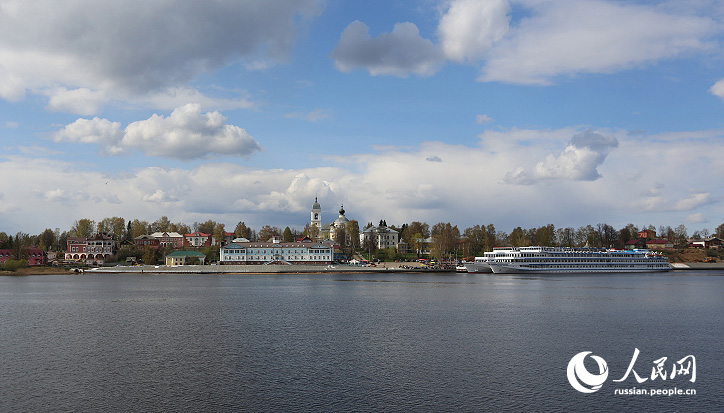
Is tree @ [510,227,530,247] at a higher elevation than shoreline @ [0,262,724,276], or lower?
higher

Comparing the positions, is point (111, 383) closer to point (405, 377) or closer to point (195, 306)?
point (405, 377)

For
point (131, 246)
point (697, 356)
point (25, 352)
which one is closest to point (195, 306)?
point (25, 352)

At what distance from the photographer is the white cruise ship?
127750mm

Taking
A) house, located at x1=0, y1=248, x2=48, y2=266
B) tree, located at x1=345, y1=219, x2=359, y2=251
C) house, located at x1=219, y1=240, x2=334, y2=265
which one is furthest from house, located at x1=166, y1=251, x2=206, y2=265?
tree, located at x1=345, y1=219, x2=359, y2=251

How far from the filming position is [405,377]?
27.0 m

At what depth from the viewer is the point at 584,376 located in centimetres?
2698

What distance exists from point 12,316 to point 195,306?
1615 centimetres

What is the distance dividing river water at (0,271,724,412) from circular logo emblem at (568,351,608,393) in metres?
0.36

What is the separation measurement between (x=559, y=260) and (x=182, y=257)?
98.2 m

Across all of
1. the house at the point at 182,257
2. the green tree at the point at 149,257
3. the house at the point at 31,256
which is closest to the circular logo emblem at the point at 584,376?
the house at the point at 182,257

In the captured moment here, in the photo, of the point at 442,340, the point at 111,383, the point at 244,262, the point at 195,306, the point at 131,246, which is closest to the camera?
the point at 111,383

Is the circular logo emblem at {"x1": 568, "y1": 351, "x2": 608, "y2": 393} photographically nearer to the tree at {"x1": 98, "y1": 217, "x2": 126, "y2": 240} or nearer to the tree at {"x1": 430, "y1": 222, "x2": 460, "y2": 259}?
the tree at {"x1": 430, "y1": 222, "x2": 460, "y2": 259}
